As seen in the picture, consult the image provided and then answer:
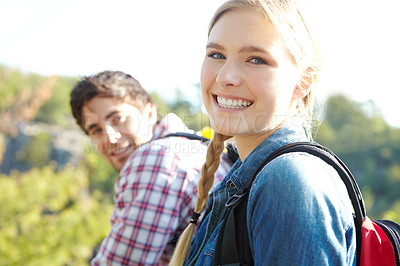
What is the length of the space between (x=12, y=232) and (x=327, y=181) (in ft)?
28.8

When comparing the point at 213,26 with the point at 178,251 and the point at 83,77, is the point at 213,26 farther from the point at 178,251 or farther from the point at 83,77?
the point at 83,77

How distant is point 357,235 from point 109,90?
5.84ft

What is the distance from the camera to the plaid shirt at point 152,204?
1.85 m

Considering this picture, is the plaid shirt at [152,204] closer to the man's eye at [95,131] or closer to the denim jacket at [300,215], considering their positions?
the man's eye at [95,131]

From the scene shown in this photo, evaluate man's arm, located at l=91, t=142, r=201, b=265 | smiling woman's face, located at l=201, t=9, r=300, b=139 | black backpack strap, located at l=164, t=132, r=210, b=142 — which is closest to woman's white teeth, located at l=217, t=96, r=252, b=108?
smiling woman's face, located at l=201, t=9, r=300, b=139

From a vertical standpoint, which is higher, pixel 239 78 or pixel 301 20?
pixel 301 20

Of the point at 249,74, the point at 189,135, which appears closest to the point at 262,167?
the point at 249,74

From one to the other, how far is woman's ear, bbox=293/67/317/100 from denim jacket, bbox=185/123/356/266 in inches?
12.4

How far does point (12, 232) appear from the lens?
8242 mm

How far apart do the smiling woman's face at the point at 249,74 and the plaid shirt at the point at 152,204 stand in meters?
0.72

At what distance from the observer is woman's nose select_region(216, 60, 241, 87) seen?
115 centimetres

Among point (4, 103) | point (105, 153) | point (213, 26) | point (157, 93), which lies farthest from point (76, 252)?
point (157, 93)

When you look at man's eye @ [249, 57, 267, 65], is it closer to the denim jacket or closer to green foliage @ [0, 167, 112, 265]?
the denim jacket

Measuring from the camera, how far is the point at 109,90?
2.37 meters
